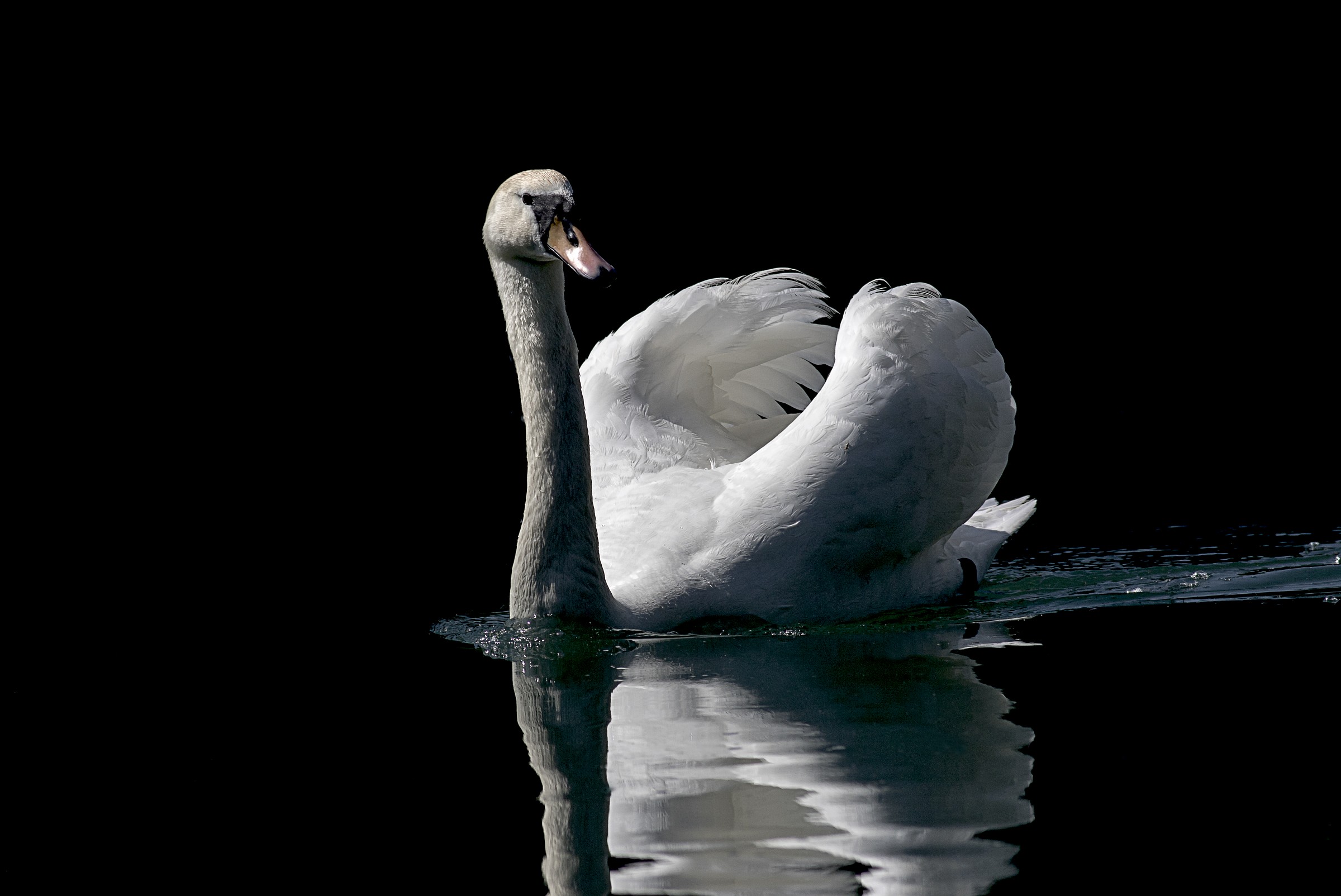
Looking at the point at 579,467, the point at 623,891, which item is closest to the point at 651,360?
the point at 579,467

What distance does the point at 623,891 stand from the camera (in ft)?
11.0

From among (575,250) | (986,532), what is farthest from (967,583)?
(575,250)

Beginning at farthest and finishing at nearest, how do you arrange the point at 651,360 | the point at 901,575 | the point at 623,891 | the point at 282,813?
the point at 651,360, the point at 901,575, the point at 282,813, the point at 623,891

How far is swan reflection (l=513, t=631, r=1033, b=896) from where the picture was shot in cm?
338

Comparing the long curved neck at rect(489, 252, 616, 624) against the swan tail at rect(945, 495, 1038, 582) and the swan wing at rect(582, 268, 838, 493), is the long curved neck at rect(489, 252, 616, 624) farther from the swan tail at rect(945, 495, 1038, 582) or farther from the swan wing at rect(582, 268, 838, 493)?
the swan tail at rect(945, 495, 1038, 582)

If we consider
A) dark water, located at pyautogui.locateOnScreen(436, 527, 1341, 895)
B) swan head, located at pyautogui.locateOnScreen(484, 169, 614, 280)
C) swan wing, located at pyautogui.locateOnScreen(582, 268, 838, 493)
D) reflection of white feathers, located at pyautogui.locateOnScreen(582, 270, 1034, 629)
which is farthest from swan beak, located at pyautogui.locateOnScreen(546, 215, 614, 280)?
swan wing, located at pyautogui.locateOnScreen(582, 268, 838, 493)

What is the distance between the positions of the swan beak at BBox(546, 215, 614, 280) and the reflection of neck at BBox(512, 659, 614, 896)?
3.92 feet

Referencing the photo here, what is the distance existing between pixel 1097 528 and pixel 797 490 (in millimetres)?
2496

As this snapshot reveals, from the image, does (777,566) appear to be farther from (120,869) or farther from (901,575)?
(120,869)

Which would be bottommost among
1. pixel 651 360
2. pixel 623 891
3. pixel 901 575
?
pixel 623 891

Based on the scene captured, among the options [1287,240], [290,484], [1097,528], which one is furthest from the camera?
[1287,240]

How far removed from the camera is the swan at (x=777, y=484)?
5.34m

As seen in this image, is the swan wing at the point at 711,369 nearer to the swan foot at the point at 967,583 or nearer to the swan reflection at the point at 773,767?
the swan foot at the point at 967,583

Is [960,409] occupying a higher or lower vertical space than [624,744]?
higher
